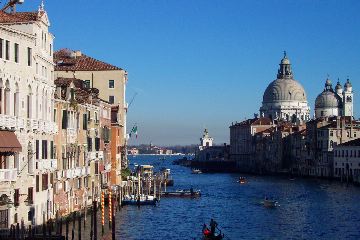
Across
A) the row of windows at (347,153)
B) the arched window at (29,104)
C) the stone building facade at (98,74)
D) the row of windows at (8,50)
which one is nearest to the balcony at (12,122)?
the arched window at (29,104)

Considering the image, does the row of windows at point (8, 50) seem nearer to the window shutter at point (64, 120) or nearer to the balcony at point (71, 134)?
the window shutter at point (64, 120)

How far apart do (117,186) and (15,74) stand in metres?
26.8

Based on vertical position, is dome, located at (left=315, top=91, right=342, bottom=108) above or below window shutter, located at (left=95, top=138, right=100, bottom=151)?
above

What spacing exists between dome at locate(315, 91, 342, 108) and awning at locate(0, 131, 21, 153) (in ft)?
513

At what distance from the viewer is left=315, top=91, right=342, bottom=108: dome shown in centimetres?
18212

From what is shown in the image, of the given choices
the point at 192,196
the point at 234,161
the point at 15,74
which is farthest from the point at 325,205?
the point at 234,161

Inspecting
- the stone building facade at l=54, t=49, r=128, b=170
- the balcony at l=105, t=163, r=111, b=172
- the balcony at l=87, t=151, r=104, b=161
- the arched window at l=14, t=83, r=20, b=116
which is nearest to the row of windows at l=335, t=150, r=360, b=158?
the stone building facade at l=54, t=49, r=128, b=170

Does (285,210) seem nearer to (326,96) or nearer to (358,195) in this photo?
(358,195)

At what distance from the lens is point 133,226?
44719 mm

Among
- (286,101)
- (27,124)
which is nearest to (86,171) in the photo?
(27,124)

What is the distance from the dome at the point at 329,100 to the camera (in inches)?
7170

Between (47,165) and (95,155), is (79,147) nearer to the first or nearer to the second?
(95,155)

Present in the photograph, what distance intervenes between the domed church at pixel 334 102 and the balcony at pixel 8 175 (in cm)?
15513

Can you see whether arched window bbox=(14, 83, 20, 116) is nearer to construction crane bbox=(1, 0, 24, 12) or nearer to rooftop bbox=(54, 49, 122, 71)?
construction crane bbox=(1, 0, 24, 12)
